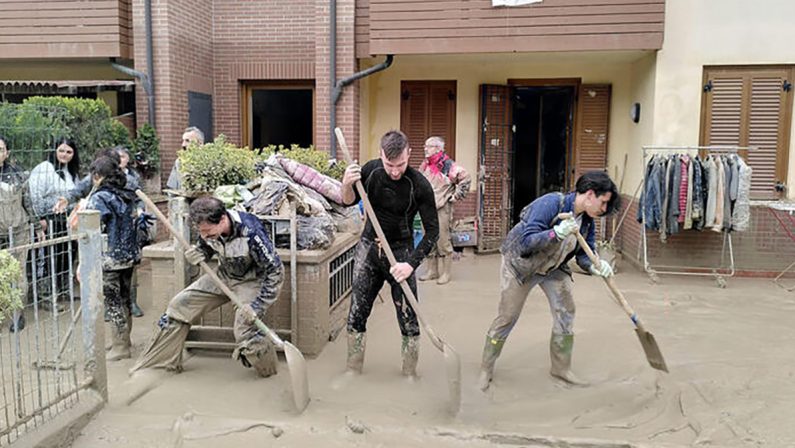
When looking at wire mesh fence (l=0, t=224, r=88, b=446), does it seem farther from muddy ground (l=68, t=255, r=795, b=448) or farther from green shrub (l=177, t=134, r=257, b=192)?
green shrub (l=177, t=134, r=257, b=192)

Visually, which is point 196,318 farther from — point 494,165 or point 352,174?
point 494,165

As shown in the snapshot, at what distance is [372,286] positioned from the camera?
491 centimetres

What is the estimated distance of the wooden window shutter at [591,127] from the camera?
33.8 feet

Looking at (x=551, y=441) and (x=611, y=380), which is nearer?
(x=551, y=441)

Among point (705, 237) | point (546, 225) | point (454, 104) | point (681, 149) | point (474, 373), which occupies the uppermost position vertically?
point (454, 104)

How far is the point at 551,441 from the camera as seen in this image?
12.8ft

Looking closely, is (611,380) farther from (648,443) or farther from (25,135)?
(25,135)

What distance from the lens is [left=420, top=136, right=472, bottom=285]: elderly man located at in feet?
26.8

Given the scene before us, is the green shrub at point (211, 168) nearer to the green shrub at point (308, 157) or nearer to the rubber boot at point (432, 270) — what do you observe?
the green shrub at point (308, 157)

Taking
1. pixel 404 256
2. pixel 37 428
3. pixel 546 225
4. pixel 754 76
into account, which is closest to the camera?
pixel 37 428

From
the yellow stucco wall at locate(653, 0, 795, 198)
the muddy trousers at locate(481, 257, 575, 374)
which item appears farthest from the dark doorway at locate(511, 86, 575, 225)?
the muddy trousers at locate(481, 257, 575, 374)

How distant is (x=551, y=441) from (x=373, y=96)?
7891 millimetres

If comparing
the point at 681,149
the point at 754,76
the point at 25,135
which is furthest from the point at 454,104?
the point at 25,135

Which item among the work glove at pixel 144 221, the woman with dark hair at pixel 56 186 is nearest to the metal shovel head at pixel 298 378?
the work glove at pixel 144 221
